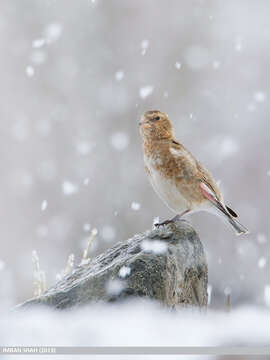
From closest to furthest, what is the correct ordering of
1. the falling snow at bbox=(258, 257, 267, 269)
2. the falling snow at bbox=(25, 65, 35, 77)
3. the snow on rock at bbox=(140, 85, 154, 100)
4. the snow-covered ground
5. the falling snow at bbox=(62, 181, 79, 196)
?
the snow-covered ground → the falling snow at bbox=(258, 257, 267, 269) → the snow on rock at bbox=(140, 85, 154, 100) → the falling snow at bbox=(62, 181, 79, 196) → the falling snow at bbox=(25, 65, 35, 77)

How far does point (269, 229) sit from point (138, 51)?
4.28 feet

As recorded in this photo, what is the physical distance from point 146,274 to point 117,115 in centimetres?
225

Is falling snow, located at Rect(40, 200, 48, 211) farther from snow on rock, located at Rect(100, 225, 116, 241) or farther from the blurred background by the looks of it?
snow on rock, located at Rect(100, 225, 116, 241)

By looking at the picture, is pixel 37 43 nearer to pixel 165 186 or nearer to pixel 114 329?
pixel 165 186

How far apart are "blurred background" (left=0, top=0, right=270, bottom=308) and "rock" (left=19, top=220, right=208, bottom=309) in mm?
1577

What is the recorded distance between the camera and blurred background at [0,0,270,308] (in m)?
3.27

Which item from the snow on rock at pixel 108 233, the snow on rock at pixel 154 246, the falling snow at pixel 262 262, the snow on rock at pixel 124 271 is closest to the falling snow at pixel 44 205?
the snow on rock at pixel 108 233

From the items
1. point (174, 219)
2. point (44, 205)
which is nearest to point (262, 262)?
point (44, 205)

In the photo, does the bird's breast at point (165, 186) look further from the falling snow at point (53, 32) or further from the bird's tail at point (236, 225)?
the falling snow at point (53, 32)

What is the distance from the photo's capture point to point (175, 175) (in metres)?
1.68

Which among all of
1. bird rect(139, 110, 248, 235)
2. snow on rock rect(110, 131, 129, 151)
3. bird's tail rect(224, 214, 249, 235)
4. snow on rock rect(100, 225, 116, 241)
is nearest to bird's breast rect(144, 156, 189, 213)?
bird rect(139, 110, 248, 235)

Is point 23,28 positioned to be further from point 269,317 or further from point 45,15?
point 269,317

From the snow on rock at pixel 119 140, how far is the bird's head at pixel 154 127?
5.39 feet

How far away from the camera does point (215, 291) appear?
2.65 metres
